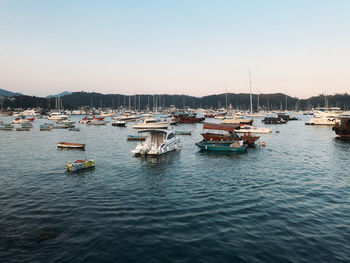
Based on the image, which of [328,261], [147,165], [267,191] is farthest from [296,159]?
[328,261]

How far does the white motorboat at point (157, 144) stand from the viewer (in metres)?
34.0

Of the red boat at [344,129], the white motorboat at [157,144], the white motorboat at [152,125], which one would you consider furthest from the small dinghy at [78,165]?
the white motorboat at [152,125]

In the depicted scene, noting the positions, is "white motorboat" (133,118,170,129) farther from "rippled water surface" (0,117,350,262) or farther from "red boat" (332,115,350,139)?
"rippled water surface" (0,117,350,262)

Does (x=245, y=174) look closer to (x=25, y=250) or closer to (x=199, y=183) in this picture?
(x=199, y=183)

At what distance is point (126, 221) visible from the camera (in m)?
14.0

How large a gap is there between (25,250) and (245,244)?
10.4 metres

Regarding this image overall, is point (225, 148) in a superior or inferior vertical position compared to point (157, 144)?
inferior

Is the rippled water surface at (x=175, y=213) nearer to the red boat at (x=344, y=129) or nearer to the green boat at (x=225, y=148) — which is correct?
the green boat at (x=225, y=148)

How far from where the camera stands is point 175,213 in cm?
1519

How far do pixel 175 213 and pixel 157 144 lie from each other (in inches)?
878

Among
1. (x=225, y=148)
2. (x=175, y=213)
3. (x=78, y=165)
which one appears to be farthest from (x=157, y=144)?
(x=175, y=213)

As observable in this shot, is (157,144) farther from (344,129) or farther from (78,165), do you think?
(344,129)

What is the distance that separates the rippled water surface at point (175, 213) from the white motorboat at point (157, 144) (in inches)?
198

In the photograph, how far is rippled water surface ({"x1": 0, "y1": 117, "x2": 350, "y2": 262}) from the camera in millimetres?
10891
